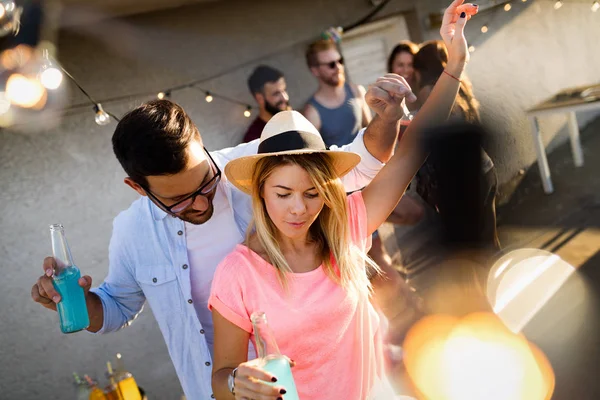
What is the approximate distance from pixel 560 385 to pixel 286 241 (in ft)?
7.19

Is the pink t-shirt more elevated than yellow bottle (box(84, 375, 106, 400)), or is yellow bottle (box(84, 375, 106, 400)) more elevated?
the pink t-shirt

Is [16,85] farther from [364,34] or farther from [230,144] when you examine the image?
[364,34]

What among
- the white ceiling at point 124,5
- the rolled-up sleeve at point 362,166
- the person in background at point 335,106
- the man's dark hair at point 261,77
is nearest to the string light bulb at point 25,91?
the white ceiling at point 124,5

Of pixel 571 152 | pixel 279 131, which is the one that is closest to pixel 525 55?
pixel 571 152

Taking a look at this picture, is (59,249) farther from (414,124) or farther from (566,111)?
(566,111)

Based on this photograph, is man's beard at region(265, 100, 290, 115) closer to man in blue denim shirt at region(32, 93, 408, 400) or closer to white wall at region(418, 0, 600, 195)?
white wall at region(418, 0, 600, 195)

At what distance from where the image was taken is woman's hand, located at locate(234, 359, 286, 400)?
176cm

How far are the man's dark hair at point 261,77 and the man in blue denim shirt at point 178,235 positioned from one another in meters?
2.66

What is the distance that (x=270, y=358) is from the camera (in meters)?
1.84

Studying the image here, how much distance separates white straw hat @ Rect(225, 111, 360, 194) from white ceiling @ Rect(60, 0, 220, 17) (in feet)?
7.67

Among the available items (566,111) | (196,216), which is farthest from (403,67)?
(196,216)

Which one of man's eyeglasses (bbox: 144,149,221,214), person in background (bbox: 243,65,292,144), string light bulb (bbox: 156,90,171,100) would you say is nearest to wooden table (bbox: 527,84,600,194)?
person in background (bbox: 243,65,292,144)

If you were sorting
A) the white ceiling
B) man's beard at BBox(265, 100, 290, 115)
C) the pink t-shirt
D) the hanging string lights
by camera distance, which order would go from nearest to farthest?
the pink t-shirt
the hanging string lights
the white ceiling
man's beard at BBox(265, 100, 290, 115)

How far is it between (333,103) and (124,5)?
1710 millimetres
